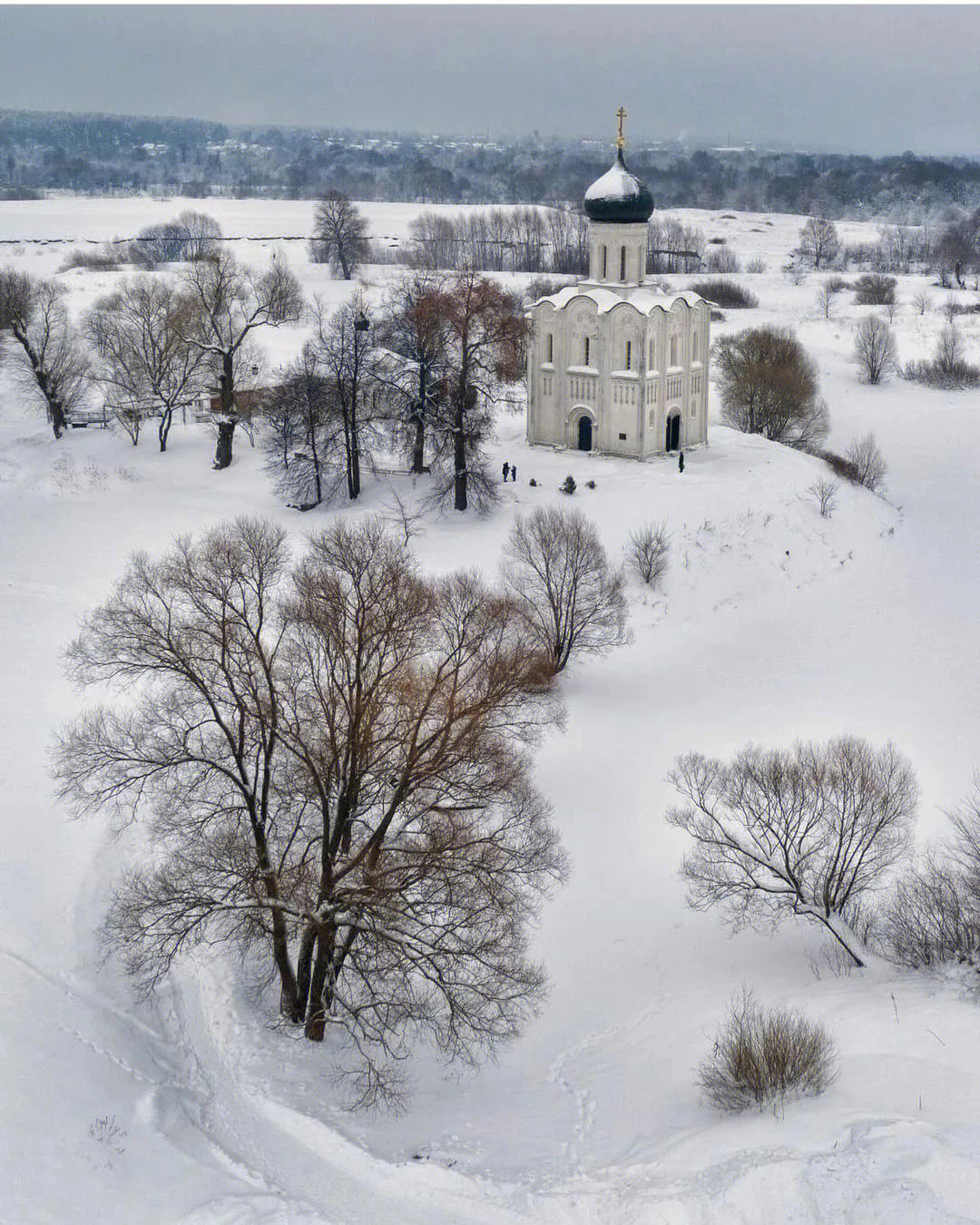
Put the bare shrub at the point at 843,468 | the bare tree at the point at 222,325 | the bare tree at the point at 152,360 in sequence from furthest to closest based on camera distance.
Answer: the bare shrub at the point at 843,468 → the bare tree at the point at 152,360 → the bare tree at the point at 222,325

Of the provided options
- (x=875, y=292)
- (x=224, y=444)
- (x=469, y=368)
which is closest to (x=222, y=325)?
(x=224, y=444)

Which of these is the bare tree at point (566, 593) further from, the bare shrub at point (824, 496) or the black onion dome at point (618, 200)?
the black onion dome at point (618, 200)

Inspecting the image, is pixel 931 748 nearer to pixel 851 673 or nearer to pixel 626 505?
pixel 851 673

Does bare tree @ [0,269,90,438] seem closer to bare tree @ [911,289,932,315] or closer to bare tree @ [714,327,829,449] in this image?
bare tree @ [714,327,829,449]

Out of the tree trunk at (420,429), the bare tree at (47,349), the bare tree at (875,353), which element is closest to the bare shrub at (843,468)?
the tree trunk at (420,429)

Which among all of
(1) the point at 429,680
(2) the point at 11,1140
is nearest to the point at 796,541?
(1) the point at 429,680

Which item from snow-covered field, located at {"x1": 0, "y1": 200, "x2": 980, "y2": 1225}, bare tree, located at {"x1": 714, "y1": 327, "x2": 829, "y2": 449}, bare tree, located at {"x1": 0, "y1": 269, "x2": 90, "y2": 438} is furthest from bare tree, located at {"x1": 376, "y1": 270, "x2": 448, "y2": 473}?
bare tree, located at {"x1": 714, "y1": 327, "x2": 829, "y2": 449}

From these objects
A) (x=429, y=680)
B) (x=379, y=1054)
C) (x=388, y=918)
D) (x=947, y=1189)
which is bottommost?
(x=379, y=1054)

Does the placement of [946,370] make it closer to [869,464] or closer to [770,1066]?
[869,464]
